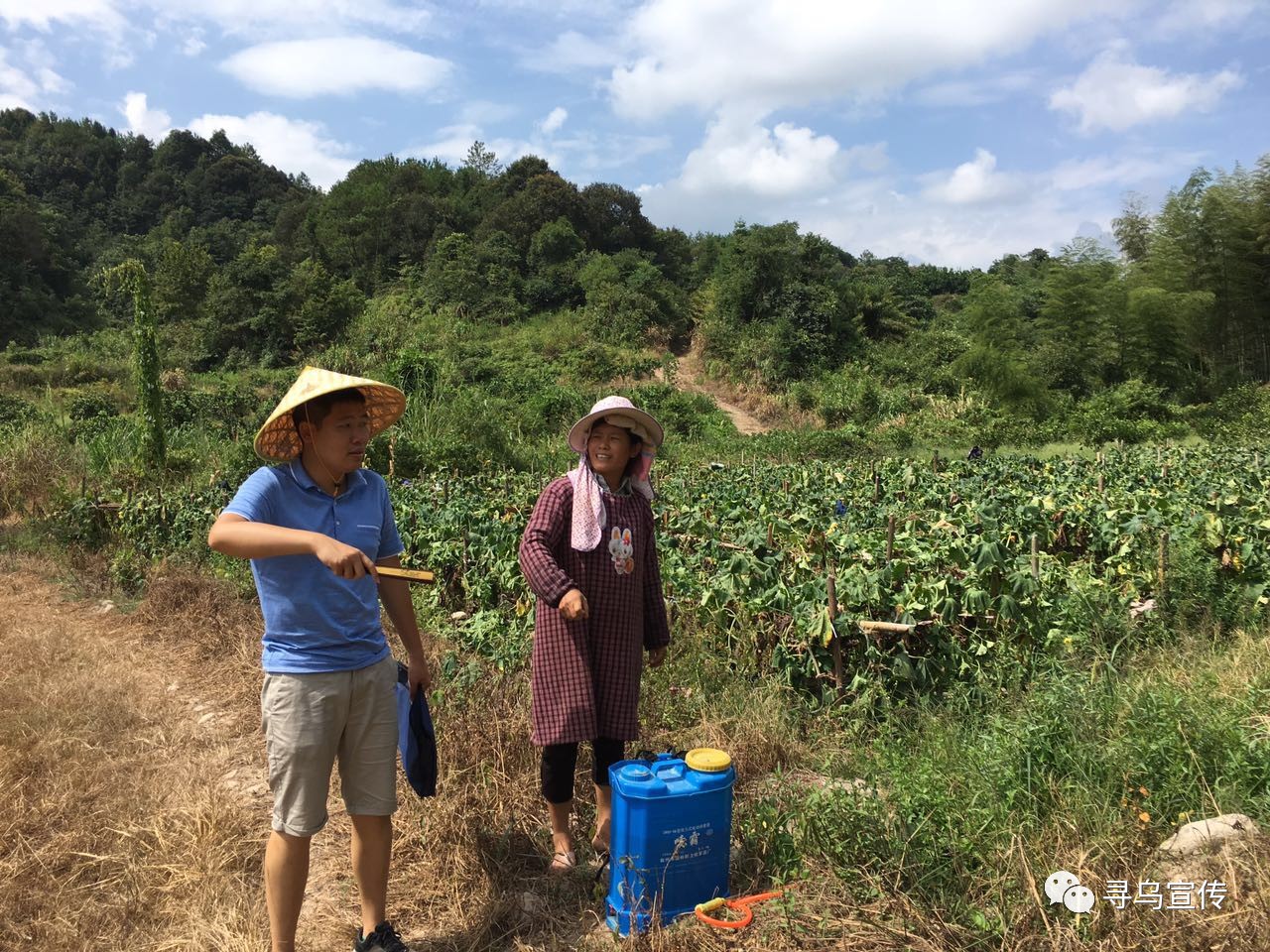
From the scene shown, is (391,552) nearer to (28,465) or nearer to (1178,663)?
(1178,663)

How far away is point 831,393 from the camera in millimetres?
21578

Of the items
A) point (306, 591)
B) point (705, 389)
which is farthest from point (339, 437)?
point (705, 389)

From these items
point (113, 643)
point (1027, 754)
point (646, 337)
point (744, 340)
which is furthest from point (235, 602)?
point (646, 337)

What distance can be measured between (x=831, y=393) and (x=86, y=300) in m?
33.1

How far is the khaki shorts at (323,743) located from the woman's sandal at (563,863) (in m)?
0.62

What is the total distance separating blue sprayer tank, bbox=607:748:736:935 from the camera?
224 cm

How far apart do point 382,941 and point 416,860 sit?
494mm

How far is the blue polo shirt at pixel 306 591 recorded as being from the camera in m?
2.08

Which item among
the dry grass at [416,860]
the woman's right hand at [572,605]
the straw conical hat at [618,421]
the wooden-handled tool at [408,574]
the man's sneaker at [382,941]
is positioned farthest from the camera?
the straw conical hat at [618,421]

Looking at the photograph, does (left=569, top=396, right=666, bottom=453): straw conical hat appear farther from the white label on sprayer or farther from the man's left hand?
the white label on sprayer

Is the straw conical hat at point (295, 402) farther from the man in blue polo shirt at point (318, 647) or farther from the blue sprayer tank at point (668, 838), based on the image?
the blue sprayer tank at point (668, 838)

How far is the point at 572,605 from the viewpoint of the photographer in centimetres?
238

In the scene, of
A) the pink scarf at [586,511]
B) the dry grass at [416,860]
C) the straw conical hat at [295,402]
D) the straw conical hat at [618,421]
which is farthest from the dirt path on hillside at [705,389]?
the straw conical hat at [295,402]

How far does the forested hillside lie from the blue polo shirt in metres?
14.5
